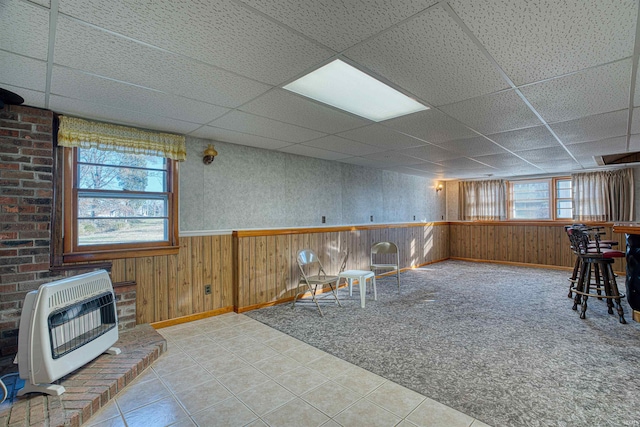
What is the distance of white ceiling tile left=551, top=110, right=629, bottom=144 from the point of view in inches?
116

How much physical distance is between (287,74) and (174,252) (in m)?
2.39

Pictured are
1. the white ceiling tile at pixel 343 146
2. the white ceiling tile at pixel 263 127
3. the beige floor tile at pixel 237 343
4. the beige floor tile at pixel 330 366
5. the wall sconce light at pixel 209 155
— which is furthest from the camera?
the white ceiling tile at pixel 343 146

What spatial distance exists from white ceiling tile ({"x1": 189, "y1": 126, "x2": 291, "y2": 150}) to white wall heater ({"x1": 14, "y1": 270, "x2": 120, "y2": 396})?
180 cm

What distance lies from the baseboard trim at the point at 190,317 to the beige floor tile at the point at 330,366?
1707 millimetres

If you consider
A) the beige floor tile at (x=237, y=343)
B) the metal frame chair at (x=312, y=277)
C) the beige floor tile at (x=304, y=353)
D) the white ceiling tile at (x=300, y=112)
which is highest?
the white ceiling tile at (x=300, y=112)

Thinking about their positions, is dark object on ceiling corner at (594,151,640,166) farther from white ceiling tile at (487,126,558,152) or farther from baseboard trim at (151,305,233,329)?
baseboard trim at (151,305,233,329)

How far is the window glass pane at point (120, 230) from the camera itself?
2998mm

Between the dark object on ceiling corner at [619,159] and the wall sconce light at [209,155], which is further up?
the dark object on ceiling corner at [619,159]

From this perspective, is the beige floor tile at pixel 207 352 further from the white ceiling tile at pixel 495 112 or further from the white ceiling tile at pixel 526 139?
the white ceiling tile at pixel 526 139

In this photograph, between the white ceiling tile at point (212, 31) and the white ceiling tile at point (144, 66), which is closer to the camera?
the white ceiling tile at point (212, 31)

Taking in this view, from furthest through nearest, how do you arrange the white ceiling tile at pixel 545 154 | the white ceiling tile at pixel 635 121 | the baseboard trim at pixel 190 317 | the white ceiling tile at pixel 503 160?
1. the white ceiling tile at pixel 503 160
2. the white ceiling tile at pixel 545 154
3. the baseboard trim at pixel 190 317
4. the white ceiling tile at pixel 635 121

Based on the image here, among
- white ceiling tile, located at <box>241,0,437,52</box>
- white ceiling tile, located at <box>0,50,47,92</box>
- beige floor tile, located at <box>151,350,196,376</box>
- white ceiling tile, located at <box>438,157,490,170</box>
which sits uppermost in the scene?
white ceiling tile, located at <box>438,157,490,170</box>

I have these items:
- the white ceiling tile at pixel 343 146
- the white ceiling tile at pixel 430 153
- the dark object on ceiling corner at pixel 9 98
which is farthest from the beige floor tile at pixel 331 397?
the white ceiling tile at pixel 430 153

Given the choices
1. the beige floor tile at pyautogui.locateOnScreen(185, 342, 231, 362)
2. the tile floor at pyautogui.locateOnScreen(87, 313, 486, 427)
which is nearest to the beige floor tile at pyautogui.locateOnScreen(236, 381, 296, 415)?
the tile floor at pyautogui.locateOnScreen(87, 313, 486, 427)
